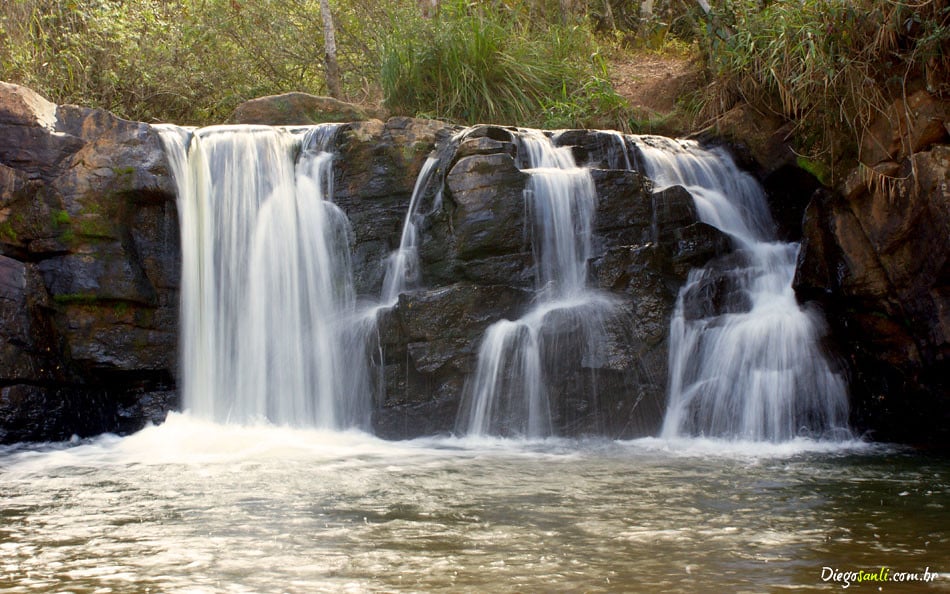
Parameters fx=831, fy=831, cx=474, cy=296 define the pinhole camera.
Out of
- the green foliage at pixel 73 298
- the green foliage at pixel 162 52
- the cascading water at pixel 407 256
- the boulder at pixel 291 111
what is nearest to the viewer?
the green foliage at pixel 73 298

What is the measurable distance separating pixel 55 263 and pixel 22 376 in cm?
118

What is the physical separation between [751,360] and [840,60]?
3.03 metres

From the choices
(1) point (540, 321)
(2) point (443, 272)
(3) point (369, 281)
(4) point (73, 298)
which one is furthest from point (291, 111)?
(1) point (540, 321)

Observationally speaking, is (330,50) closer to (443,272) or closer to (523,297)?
(443,272)

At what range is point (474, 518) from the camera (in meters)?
4.55

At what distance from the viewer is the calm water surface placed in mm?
3498

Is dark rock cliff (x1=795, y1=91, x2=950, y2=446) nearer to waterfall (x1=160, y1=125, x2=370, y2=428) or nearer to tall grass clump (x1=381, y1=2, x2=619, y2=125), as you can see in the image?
waterfall (x1=160, y1=125, x2=370, y2=428)

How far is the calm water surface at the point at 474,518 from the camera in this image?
11.5ft

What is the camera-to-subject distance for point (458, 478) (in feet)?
19.1

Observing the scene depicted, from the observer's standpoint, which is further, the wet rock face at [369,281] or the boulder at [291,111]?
the boulder at [291,111]

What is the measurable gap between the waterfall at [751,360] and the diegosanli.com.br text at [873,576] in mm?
3871

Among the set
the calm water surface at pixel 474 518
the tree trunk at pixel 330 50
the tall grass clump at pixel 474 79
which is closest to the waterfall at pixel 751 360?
the calm water surface at pixel 474 518

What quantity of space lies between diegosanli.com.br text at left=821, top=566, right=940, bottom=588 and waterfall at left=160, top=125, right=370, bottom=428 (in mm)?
5454

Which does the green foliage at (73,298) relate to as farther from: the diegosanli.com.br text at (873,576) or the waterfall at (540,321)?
the diegosanli.com.br text at (873,576)
